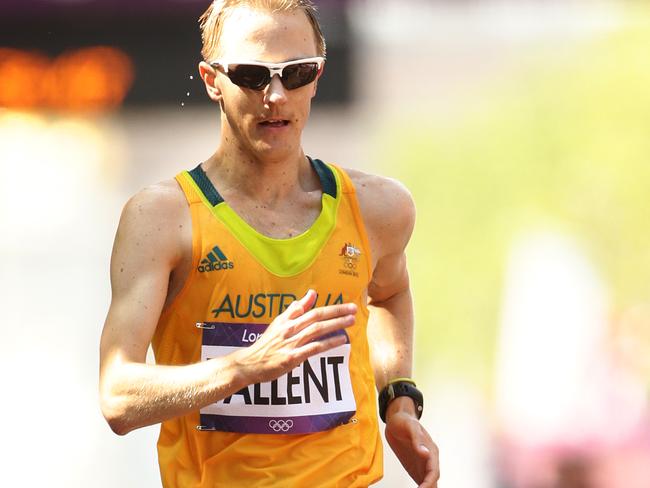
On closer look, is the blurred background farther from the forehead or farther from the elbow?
the elbow

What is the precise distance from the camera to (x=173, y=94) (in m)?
10.1

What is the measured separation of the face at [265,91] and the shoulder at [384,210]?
0.30 meters

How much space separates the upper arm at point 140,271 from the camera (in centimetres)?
354

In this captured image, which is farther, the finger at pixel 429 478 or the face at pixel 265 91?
the finger at pixel 429 478

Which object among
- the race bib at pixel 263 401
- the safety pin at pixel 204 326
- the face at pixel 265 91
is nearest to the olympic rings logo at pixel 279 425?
the race bib at pixel 263 401

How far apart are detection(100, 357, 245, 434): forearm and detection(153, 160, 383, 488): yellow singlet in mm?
302

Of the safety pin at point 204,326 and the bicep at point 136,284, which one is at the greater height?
the bicep at point 136,284

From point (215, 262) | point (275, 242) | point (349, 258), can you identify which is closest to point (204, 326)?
point (215, 262)

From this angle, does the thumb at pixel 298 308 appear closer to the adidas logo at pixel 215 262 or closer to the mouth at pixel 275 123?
the adidas logo at pixel 215 262

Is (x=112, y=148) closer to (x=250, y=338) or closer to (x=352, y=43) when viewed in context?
(x=352, y=43)

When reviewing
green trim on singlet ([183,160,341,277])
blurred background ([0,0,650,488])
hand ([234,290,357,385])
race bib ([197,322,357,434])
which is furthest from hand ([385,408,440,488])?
blurred background ([0,0,650,488])

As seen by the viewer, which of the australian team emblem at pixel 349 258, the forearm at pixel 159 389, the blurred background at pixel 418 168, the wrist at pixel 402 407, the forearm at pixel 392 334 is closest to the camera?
the forearm at pixel 159 389

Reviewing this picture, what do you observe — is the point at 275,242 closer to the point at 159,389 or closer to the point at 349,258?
the point at 349,258

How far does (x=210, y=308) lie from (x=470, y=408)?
5928 mm
